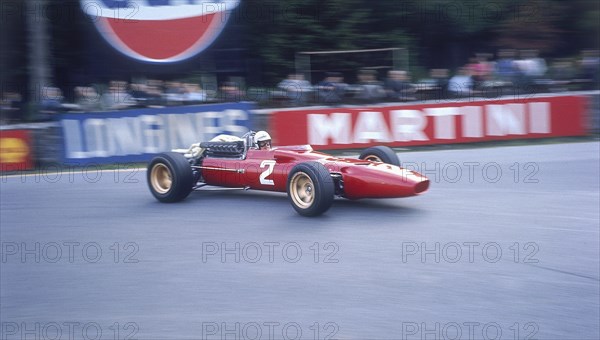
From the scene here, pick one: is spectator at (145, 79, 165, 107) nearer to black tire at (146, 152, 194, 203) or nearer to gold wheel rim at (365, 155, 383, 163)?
black tire at (146, 152, 194, 203)

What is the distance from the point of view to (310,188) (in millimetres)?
8867

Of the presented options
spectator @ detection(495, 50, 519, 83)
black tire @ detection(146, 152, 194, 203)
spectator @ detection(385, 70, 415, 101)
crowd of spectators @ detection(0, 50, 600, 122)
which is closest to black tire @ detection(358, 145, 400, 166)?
black tire @ detection(146, 152, 194, 203)

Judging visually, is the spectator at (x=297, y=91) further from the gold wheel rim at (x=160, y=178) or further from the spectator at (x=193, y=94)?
the gold wheel rim at (x=160, y=178)

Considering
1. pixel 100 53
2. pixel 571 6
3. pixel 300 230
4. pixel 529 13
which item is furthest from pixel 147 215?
pixel 571 6

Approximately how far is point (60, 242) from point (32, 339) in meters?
2.77

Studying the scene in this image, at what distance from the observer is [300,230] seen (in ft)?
27.5

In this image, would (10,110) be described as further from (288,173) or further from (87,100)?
(288,173)

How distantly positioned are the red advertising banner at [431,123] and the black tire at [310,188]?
5.45 meters

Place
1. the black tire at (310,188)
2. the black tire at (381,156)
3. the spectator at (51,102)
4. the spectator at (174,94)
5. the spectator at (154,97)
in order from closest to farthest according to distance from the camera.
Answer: the black tire at (310,188), the black tire at (381,156), the spectator at (51,102), the spectator at (154,97), the spectator at (174,94)

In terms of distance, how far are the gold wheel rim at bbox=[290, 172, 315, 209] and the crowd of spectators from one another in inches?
240

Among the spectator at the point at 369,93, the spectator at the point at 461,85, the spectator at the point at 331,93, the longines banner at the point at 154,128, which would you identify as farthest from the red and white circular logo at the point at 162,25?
the spectator at the point at 461,85

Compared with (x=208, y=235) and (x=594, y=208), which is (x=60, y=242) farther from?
(x=594, y=208)

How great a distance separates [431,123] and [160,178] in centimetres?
597

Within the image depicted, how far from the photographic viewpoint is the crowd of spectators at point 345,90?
1455cm
